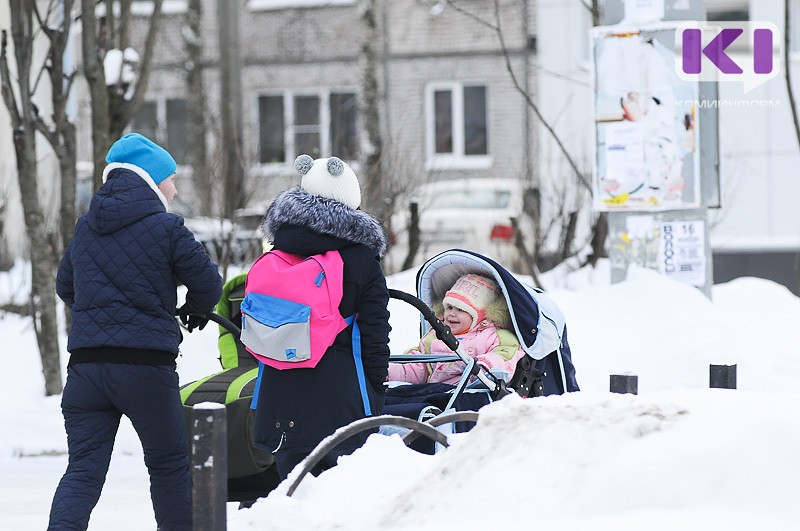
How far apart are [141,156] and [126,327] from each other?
66cm

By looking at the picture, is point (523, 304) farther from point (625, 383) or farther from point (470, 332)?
point (625, 383)

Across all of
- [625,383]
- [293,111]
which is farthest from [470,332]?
[293,111]

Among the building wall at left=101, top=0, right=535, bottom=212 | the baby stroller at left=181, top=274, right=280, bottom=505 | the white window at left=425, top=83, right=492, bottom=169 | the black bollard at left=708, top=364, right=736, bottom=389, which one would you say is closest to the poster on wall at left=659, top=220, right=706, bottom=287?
the black bollard at left=708, top=364, right=736, bottom=389

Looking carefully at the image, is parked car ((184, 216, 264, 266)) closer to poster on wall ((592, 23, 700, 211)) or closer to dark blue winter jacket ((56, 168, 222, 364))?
poster on wall ((592, 23, 700, 211))

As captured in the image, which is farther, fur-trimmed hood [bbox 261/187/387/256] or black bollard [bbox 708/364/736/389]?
black bollard [bbox 708/364/736/389]

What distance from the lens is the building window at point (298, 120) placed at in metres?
23.3

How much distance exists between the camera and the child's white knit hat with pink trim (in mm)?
5504

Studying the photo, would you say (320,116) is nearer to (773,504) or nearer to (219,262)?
(219,262)

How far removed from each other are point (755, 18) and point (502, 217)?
654 cm

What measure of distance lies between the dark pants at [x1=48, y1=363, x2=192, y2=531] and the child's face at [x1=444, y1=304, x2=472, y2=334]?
140 centimetres

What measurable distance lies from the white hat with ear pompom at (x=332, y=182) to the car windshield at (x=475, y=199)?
43.5 ft

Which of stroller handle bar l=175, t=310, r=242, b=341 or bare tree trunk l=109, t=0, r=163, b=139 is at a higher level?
bare tree trunk l=109, t=0, r=163, b=139

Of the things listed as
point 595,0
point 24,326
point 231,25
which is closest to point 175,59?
point 231,25

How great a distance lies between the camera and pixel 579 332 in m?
7.86
